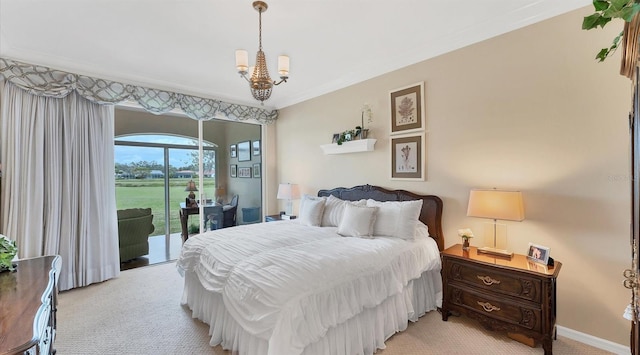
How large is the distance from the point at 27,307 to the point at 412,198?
3.16 meters

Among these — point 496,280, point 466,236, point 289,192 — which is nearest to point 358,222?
point 466,236

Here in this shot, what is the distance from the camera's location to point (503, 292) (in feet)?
7.43

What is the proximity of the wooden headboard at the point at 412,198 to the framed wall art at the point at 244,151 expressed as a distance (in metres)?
2.26

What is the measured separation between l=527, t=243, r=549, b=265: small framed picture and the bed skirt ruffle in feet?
2.83

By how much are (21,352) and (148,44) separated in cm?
304

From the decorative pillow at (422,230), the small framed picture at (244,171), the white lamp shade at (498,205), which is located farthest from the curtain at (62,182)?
the white lamp shade at (498,205)

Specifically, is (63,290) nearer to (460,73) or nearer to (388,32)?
(388,32)

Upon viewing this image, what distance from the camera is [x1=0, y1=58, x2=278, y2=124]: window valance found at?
10.2 feet

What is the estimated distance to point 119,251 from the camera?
398 cm

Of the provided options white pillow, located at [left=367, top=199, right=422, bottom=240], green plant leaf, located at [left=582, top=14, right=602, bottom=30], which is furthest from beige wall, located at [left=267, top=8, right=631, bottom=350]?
green plant leaf, located at [left=582, top=14, right=602, bottom=30]

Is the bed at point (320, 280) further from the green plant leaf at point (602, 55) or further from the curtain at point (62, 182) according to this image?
the green plant leaf at point (602, 55)

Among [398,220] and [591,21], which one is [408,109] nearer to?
[398,220]

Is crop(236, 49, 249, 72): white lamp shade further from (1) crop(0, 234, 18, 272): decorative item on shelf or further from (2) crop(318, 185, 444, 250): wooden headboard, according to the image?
(2) crop(318, 185, 444, 250): wooden headboard

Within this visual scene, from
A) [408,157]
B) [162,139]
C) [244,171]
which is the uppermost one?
[162,139]
